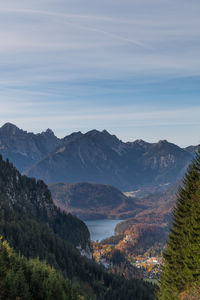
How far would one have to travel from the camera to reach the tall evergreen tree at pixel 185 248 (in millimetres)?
52656

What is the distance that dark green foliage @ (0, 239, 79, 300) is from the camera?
3744cm

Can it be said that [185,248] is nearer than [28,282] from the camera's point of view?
No

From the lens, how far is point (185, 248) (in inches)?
2226

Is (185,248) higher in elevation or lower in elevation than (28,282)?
higher

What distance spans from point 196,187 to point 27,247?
92.3 m

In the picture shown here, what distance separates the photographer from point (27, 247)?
138 meters

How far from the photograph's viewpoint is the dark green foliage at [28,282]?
123 ft

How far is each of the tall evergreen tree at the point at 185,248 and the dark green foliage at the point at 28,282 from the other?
54.4 feet

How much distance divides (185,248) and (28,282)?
24329 millimetres

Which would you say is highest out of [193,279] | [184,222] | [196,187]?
[196,187]

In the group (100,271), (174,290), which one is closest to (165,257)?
(174,290)

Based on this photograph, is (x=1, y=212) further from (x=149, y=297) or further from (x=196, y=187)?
(x=196, y=187)

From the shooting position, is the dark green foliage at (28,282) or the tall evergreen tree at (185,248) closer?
the dark green foliage at (28,282)

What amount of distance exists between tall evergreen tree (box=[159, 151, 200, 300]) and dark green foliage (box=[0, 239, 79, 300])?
1658 cm
